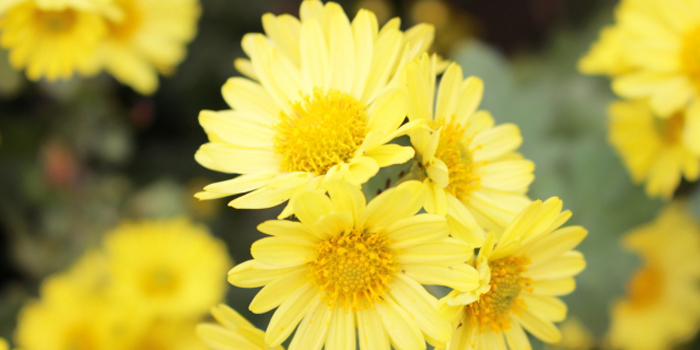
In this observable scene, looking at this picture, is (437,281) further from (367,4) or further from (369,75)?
(367,4)

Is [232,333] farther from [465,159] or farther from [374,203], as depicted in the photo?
[465,159]

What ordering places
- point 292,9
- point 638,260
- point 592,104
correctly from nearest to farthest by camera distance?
point 638,260, point 592,104, point 292,9

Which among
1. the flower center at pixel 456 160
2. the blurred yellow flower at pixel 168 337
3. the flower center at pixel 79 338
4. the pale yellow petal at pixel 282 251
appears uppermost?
the flower center at pixel 456 160

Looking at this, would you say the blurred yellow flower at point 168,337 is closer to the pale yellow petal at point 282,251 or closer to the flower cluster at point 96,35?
the flower cluster at point 96,35

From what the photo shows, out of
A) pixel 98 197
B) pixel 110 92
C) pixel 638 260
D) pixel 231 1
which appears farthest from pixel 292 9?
pixel 638 260

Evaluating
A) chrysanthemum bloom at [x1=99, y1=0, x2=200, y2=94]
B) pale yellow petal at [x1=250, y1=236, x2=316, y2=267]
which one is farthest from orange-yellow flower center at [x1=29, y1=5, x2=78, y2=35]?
pale yellow petal at [x1=250, y1=236, x2=316, y2=267]

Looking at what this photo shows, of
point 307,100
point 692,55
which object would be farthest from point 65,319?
point 692,55

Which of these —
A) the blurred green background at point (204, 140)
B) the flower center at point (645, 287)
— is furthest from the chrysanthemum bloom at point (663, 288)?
the blurred green background at point (204, 140)

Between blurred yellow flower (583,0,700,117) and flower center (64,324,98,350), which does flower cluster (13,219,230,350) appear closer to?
flower center (64,324,98,350)
